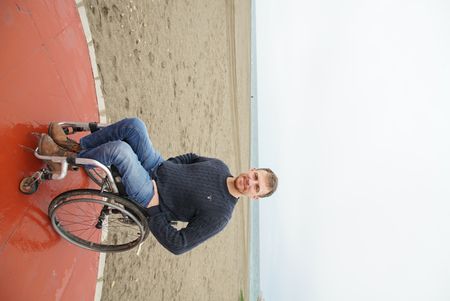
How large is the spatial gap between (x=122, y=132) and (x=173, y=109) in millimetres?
3413

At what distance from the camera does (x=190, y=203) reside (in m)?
2.47

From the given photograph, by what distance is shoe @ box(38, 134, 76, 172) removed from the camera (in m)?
2.37

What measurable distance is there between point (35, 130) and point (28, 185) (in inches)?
15.9

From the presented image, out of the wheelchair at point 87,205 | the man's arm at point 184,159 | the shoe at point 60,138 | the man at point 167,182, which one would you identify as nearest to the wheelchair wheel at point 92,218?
the wheelchair at point 87,205

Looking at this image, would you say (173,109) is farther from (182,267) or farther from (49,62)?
(49,62)

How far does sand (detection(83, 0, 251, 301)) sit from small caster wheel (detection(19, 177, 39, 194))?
142 cm

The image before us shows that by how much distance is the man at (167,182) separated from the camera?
232cm

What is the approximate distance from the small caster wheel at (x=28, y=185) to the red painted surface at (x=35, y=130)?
4cm

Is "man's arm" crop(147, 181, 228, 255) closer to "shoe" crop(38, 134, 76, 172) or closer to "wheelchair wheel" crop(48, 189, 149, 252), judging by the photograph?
"wheelchair wheel" crop(48, 189, 149, 252)

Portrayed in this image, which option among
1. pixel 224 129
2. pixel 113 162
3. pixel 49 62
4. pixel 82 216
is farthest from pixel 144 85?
pixel 224 129

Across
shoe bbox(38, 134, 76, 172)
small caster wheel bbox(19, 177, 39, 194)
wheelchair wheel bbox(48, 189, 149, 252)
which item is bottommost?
wheelchair wheel bbox(48, 189, 149, 252)

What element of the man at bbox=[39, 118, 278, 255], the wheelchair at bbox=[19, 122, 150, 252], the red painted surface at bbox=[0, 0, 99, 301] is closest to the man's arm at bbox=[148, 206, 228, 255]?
the man at bbox=[39, 118, 278, 255]

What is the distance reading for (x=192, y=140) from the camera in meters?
6.79

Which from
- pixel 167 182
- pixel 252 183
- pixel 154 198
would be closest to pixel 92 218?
pixel 154 198
